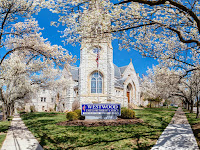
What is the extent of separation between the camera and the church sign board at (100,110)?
14719 millimetres

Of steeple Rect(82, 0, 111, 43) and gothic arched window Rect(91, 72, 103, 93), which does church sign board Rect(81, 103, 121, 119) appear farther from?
gothic arched window Rect(91, 72, 103, 93)

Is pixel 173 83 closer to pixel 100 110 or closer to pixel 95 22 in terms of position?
pixel 100 110

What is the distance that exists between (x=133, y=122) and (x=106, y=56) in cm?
1412

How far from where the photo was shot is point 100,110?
14.7 meters

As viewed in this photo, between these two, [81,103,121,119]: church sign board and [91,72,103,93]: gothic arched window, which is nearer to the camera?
[81,103,121,119]: church sign board

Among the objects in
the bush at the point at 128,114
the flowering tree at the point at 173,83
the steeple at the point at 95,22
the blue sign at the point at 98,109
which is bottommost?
the bush at the point at 128,114

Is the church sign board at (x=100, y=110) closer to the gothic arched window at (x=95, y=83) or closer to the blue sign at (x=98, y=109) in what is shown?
the blue sign at (x=98, y=109)

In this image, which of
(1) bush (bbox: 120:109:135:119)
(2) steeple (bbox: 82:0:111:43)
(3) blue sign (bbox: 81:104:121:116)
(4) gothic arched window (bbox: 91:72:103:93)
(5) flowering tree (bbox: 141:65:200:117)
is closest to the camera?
(2) steeple (bbox: 82:0:111:43)

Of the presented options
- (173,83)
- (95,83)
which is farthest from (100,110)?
(173,83)

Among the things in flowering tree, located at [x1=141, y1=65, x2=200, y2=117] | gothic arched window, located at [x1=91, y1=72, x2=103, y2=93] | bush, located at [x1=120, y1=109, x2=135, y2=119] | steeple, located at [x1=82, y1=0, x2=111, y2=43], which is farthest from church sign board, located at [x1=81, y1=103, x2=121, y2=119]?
gothic arched window, located at [x1=91, y1=72, x2=103, y2=93]

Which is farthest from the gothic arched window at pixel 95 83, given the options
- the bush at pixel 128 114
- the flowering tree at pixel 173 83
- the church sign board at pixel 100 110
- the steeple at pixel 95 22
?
the steeple at pixel 95 22

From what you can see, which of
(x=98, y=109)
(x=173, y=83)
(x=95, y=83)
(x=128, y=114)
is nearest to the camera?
(x=98, y=109)

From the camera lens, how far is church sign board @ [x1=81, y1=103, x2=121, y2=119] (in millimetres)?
14719

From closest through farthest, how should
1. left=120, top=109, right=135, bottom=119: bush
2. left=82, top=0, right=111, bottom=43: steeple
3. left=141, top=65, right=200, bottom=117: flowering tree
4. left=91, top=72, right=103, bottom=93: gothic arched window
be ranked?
left=82, top=0, right=111, bottom=43: steeple
left=120, top=109, right=135, bottom=119: bush
left=141, top=65, right=200, bottom=117: flowering tree
left=91, top=72, right=103, bottom=93: gothic arched window
